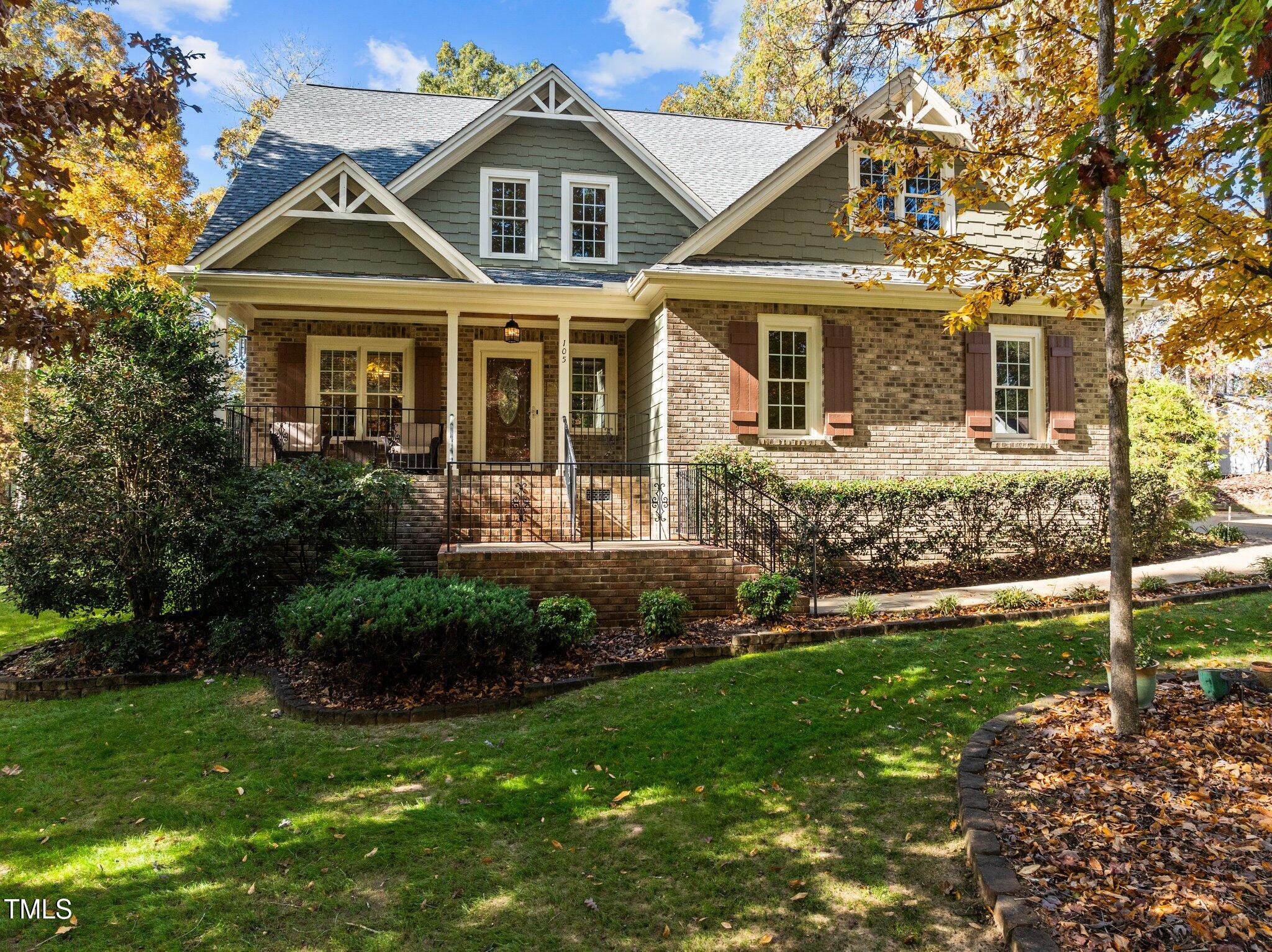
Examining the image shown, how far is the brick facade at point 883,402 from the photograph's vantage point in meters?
10.8

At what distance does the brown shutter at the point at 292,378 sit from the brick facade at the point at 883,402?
19.6ft

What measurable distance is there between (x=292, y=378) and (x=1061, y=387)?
40.3 feet

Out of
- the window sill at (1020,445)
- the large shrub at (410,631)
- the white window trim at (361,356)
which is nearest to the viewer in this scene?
the large shrub at (410,631)

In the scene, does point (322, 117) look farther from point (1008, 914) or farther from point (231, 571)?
point (1008, 914)

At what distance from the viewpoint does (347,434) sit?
1216 cm

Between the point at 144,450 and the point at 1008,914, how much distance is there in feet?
25.2

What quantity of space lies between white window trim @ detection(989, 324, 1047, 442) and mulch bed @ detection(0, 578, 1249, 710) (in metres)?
3.89

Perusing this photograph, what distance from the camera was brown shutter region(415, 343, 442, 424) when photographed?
1216 centimetres

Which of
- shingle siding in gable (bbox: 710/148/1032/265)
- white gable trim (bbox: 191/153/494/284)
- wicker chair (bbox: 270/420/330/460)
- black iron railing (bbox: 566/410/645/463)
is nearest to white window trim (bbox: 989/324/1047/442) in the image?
shingle siding in gable (bbox: 710/148/1032/265)

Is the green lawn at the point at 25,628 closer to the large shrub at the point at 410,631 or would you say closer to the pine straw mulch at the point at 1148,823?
the large shrub at the point at 410,631

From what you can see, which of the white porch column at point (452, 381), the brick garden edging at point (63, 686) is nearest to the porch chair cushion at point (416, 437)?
the white porch column at point (452, 381)

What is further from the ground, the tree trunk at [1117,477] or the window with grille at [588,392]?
the window with grille at [588,392]

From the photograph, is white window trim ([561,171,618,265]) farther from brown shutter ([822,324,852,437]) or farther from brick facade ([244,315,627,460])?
brown shutter ([822,324,852,437])

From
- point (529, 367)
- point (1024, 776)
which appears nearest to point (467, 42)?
point (529, 367)
